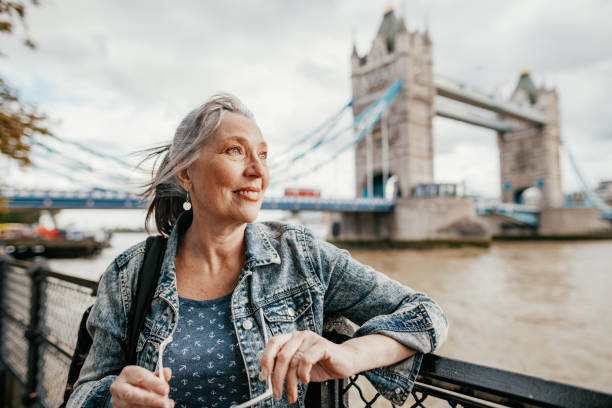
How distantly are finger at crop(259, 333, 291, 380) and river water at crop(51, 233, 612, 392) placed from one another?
354 cm

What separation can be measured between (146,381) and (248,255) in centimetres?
35

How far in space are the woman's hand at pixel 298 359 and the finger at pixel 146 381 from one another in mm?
159

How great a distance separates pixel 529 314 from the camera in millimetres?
5621

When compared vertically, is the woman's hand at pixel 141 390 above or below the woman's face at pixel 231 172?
below

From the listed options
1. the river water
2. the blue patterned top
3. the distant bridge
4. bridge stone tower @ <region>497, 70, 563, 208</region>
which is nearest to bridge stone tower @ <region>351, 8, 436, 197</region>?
the distant bridge

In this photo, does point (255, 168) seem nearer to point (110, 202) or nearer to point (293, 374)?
point (293, 374)

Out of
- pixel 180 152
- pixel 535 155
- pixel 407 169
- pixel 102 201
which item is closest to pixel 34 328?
pixel 180 152

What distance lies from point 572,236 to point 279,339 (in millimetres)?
24103

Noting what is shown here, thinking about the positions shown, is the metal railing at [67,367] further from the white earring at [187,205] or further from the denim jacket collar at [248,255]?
the white earring at [187,205]

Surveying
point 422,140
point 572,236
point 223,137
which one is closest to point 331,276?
point 223,137

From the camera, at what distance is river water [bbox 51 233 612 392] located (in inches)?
147

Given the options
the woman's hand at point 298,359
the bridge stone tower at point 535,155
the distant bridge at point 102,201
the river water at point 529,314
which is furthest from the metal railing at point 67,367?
the bridge stone tower at point 535,155

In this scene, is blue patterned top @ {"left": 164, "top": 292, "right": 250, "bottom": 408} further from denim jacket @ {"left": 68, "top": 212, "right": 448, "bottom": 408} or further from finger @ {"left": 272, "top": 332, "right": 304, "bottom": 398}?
finger @ {"left": 272, "top": 332, "right": 304, "bottom": 398}

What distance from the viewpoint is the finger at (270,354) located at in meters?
0.64
